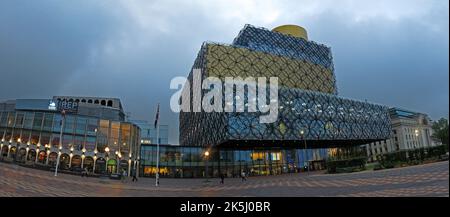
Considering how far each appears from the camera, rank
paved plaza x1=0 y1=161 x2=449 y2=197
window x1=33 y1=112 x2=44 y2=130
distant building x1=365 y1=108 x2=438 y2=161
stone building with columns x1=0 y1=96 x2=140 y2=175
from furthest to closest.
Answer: distant building x1=365 y1=108 x2=438 y2=161 < window x1=33 y1=112 x2=44 y2=130 < stone building with columns x1=0 y1=96 x2=140 y2=175 < paved plaza x1=0 y1=161 x2=449 y2=197

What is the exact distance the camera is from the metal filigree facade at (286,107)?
63.1m

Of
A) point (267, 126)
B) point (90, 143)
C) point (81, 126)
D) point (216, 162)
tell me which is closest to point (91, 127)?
point (81, 126)

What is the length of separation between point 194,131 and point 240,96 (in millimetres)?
27205

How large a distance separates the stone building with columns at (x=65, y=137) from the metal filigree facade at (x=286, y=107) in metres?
21.7

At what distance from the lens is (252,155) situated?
2835 inches

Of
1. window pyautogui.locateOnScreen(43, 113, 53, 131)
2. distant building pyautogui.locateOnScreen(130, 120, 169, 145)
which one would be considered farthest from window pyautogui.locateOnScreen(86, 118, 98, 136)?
distant building pyautogui.locateOnScreen(130, 120, 169, 145)

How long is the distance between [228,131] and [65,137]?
36.6 metres

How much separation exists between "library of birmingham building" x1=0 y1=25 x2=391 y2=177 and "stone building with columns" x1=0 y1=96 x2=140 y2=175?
0.65ft

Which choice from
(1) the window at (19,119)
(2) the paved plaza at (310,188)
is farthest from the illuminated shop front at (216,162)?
(2) the paved plaza at (310,188)

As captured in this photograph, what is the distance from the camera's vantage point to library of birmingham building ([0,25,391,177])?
60.7m

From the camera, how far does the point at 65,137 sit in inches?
2416

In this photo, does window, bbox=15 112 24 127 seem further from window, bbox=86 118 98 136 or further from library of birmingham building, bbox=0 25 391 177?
window, bbox=86 118 98 136

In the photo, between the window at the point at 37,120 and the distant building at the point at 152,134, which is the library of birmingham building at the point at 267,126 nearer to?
the window at the point at 37,120
